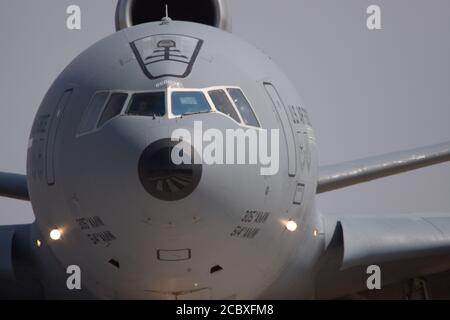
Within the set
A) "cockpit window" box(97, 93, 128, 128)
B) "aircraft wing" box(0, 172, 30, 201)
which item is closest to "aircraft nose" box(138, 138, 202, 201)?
"cockpit window" box(97, 93, 128, 128)

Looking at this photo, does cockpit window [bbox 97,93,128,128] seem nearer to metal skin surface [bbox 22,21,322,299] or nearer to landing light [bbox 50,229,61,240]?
metal skin surface [bbox 22,21,322,299]

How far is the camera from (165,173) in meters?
10.8

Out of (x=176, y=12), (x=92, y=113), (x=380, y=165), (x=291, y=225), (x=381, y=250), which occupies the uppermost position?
(x=176, y=12)

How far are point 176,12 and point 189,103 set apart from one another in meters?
5.68

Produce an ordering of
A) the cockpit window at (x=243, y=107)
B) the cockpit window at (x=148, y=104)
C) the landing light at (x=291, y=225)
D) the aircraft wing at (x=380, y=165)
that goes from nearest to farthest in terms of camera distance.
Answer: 1. the cockpit window at (x=148, y=104)
2. the cockpit window at (x=243, y=107)
3. the landing light at (x=291, y=225)
4. the aircraft wing at (x=380, y=165)

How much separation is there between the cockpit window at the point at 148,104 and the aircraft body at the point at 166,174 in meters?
0.02

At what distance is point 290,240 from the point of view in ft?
42.4

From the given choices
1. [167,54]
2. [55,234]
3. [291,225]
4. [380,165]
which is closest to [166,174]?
[167,54]

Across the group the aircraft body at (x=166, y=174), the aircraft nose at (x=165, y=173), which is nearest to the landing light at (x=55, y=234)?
the aircraft body at (x=166, y=174)

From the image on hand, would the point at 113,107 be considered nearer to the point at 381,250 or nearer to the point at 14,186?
the point at 14,186

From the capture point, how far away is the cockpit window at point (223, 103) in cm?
1182

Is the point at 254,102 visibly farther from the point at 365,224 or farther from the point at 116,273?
the point at 365,224

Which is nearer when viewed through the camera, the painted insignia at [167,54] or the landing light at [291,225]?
the painted insignia at [167,54]

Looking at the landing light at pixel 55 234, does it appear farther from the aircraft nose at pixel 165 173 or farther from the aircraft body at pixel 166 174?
the aircraft nose at pixel 165 173
